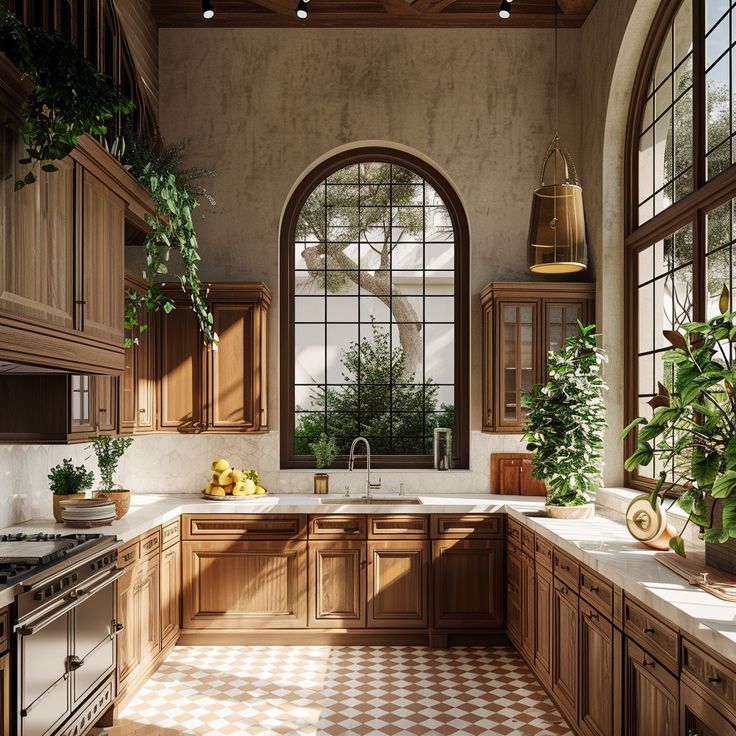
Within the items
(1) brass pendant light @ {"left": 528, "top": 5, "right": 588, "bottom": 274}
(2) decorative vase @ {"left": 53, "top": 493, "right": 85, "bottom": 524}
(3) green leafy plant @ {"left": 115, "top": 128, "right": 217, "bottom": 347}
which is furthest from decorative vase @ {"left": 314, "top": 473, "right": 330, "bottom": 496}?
(1) brass pendant light @ {"left": 528, "top": 5, "right": 588, "bottom": 274}

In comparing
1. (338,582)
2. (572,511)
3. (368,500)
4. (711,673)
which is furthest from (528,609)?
(711,673)

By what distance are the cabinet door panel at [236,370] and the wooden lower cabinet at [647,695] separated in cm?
309

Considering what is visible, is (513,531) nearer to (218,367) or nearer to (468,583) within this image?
(468,583)

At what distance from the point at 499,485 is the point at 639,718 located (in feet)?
9.44

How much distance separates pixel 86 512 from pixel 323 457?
6.69ft

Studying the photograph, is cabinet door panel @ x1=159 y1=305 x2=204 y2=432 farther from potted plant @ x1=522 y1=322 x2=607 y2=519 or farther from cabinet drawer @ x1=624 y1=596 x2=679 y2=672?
cabinet drawer @ x1=624 y1=596 x2=679 y2=672

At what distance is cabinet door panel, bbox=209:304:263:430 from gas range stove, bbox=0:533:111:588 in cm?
178

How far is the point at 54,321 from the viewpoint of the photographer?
3182mm

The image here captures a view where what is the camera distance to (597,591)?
3289mm

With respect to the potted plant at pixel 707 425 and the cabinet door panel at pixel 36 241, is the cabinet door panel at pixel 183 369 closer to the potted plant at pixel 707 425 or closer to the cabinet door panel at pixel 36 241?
the cabinet door panel at pixel 36 241

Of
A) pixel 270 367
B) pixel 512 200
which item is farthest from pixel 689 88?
pixel 270 367

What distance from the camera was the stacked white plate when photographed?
13.2ft

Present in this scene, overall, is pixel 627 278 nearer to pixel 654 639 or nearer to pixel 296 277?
pixel 296 277

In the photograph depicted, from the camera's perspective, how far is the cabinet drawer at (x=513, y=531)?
15.6ft
